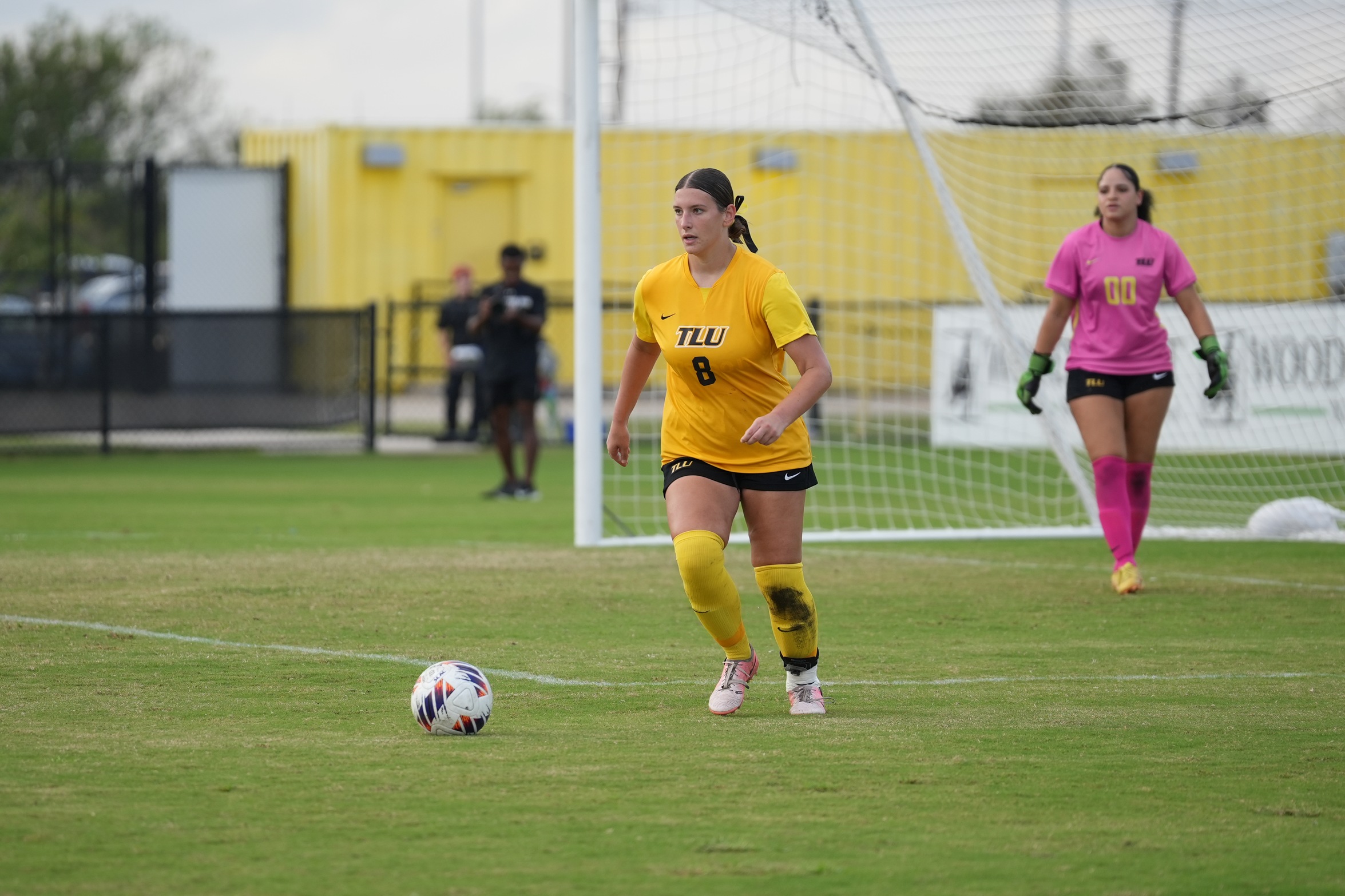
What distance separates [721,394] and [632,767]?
1451mm

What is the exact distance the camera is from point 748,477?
19.3 feet

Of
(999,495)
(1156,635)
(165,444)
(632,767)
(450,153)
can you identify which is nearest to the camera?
(632,767)

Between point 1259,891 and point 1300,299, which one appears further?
point 1300,299

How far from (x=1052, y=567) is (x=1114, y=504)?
4.76 ft

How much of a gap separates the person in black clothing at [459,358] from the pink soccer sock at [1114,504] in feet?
42.0

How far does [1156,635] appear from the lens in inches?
308

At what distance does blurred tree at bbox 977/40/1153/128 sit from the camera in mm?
11500

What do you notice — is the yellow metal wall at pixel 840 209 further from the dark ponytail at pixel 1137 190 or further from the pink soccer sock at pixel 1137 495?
the pink soccer sock at pixel 1137 495

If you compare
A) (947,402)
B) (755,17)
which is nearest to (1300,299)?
(947,402)

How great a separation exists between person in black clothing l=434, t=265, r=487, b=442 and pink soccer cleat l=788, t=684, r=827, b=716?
15.4 metres

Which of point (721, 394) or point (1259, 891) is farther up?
point (721, 394)

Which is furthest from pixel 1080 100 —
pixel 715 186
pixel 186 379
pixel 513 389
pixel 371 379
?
pixel 186 379

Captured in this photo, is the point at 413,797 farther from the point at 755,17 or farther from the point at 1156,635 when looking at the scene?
the point at 755,17

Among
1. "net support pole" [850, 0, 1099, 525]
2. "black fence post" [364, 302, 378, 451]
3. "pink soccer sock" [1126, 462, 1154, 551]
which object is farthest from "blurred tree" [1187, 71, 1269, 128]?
"black fence post" [364, 302, 378, 451]
